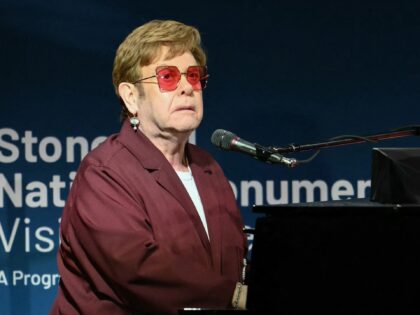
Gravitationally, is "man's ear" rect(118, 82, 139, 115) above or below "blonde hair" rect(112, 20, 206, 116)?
below

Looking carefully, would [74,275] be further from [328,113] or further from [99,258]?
[328,113]

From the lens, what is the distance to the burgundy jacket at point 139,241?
2.34m

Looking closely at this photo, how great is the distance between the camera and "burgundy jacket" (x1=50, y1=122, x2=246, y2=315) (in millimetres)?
2344

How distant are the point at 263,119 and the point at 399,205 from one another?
1929 mm

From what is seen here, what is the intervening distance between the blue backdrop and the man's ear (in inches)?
37.6

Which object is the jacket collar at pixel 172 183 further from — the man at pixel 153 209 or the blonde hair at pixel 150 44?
the blonde hair at pixel 150 44

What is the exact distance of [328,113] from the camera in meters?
3.75

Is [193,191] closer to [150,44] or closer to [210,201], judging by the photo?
[210,201]

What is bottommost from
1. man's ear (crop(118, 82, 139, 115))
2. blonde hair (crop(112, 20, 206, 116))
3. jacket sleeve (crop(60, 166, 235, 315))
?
jacket sleeve (crop(60, 166, 235, 315))

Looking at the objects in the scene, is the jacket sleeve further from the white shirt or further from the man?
the white shirt

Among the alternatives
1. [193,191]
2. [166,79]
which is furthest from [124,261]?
[166,79]

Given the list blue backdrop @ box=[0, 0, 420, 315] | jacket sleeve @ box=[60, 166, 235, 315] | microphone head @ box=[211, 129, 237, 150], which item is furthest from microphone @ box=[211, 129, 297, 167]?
blue backdrop @ box=[0, 0, 420, 315]

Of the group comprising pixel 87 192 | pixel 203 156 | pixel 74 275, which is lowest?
pixel 74 275

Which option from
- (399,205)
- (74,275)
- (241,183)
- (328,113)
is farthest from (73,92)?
(399,205)
